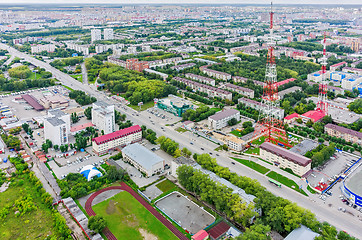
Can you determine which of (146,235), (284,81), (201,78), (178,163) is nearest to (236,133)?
(178,163)

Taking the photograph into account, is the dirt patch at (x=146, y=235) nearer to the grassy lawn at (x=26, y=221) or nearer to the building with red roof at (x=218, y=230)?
the building with red roof at (x=218, y=230)

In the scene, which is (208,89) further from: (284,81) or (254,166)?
(254,166)

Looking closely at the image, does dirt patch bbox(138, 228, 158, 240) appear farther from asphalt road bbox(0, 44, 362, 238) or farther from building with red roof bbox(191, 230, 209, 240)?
asphalt road bbox(0, 44, 362, 238)

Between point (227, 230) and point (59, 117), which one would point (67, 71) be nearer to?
point (59, 117)

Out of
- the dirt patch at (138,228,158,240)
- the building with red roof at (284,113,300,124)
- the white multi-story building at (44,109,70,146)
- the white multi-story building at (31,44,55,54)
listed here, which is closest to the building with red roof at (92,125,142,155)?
the white multi-story building at (44,109,70,146)

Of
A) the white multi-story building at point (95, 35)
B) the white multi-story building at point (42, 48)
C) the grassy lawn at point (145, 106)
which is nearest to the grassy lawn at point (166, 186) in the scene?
the grassy lawn at point (145, 106)
